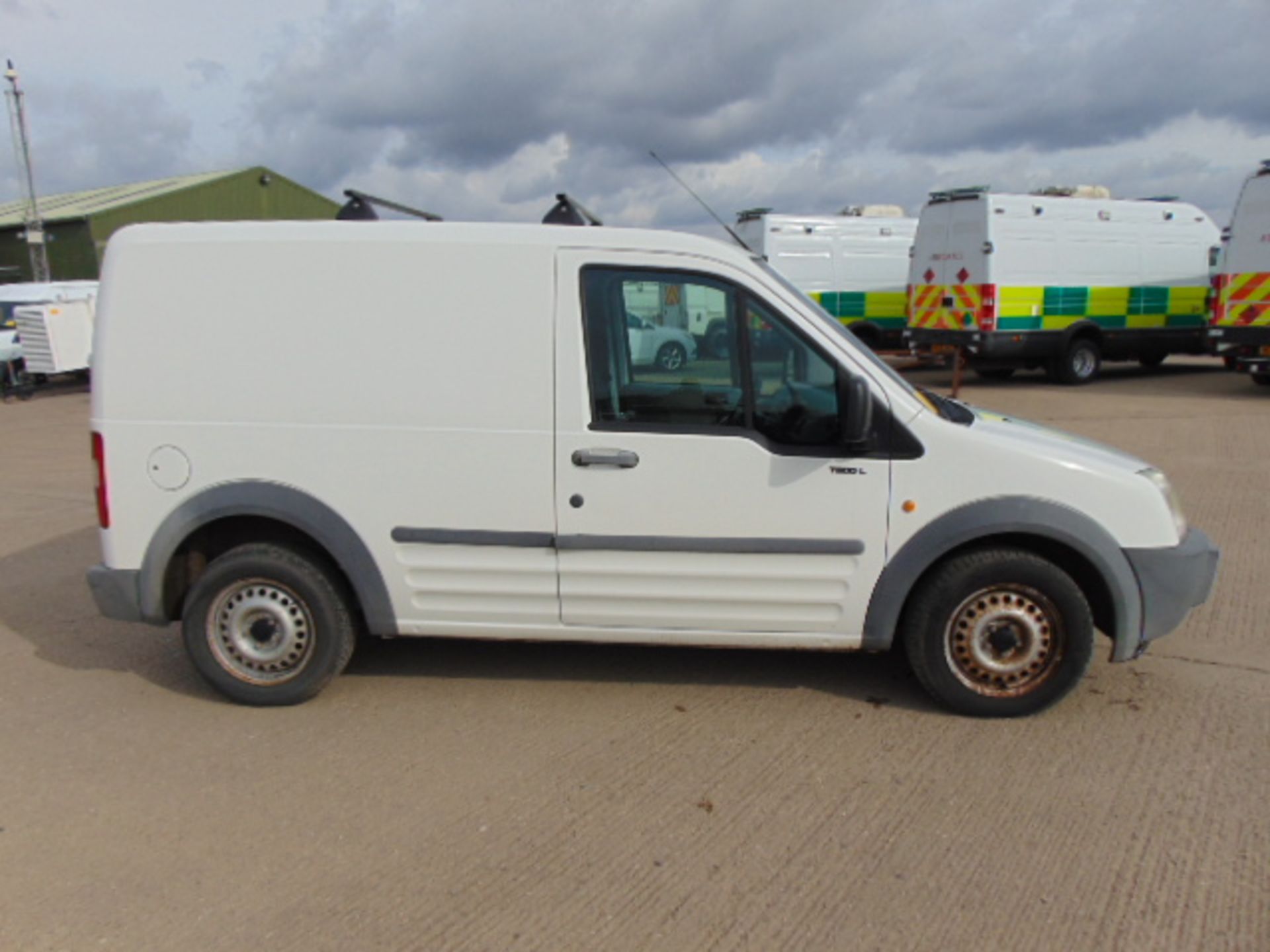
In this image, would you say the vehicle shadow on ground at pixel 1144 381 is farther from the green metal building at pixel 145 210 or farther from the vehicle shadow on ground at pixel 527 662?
the green metal building at pixel 145 210

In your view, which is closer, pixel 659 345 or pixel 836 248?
pixel 659 345

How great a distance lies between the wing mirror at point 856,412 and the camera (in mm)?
3543

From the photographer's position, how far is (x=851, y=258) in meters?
17.5

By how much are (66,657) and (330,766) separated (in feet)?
6.52

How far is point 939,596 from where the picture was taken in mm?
3762

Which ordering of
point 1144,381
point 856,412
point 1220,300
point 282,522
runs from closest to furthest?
point 856,412, point 282,522, point 1220,300, point 1144,381

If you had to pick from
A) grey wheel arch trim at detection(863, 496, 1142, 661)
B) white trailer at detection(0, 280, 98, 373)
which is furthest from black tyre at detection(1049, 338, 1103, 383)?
white trailer at detection(0, 280, 98, 373)

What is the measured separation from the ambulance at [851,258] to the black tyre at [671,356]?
43.3 ft

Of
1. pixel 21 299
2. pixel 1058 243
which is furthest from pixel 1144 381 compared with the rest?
pixel 21 299

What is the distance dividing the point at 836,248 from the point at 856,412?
1456 centimetres

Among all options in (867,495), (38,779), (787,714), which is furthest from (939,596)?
(38,779)

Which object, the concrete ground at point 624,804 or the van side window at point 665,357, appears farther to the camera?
the van side window at point 665,357

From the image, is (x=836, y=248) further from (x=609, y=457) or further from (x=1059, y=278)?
(x=609, y=457)

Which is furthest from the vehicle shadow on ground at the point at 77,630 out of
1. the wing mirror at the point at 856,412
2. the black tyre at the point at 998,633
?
the black tyre at the point at 998,633
